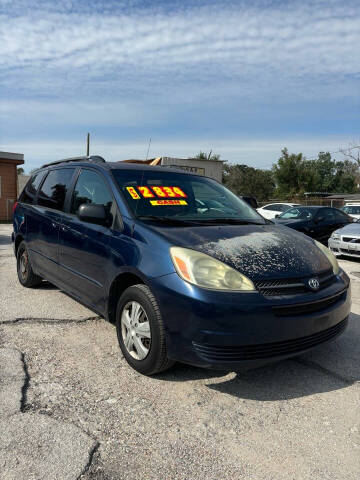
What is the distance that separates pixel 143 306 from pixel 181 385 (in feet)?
2.03

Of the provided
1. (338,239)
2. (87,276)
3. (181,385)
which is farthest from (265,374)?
(338,239)

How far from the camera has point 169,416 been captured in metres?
2.46

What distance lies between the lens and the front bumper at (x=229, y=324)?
2.51 m

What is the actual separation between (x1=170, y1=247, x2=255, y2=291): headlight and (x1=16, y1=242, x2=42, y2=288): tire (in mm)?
3163

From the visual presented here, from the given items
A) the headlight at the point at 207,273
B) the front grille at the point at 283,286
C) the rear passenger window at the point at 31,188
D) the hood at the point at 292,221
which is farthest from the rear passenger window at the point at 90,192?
the hood at the point at 292,221

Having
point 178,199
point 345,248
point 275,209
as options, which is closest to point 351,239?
point 345,248

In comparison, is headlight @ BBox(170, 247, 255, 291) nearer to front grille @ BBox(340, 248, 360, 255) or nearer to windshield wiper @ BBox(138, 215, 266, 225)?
windshield wiper @ BBox(138, 215, 266, 225)

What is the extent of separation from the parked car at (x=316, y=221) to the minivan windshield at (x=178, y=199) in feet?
24.2

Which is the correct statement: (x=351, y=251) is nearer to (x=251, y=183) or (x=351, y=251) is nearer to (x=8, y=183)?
(x=8, y=183)

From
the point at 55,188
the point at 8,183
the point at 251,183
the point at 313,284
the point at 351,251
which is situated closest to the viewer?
the point at 313,284

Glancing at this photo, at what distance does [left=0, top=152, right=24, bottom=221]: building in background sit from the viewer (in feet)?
67.2

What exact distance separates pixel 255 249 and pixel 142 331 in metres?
1.00

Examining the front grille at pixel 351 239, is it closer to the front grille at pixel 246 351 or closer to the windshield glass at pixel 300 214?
the windshield glass at pixel 300 214

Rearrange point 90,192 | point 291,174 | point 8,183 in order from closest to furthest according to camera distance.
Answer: point 90,192, point 8,183, point 291,174
